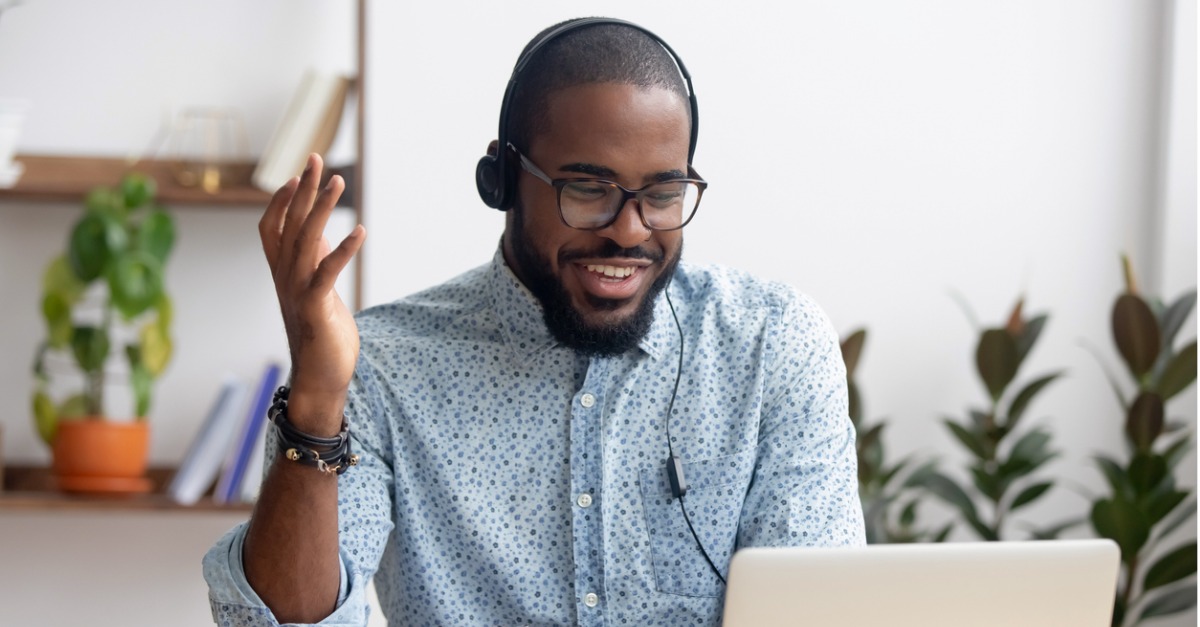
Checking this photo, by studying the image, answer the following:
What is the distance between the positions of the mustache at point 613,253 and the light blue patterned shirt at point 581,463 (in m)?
0.10

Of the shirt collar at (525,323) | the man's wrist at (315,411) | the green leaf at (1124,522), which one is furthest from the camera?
the green leaf at (1124,522)

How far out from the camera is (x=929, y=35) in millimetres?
2764

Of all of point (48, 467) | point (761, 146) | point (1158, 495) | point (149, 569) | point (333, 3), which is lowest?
point (149, 569)

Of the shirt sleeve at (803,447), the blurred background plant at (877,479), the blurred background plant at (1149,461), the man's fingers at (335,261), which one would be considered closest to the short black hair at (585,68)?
the shirt sleeve at (803,447)

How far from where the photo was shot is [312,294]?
45.2 inches

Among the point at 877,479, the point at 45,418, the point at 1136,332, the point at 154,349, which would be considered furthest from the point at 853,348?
the point at 45,418

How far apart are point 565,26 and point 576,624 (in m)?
0.66

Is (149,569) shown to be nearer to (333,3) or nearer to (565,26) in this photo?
(333,3)

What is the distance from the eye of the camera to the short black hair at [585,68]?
4.72ft

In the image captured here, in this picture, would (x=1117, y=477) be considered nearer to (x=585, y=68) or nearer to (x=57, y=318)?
(x=585, y=68)

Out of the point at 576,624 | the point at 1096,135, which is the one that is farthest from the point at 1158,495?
the point at 576,624

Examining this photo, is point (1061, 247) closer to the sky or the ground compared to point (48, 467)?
closer to the sky

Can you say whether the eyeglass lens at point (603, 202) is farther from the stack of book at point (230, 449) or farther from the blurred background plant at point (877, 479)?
the stack of book at point (230, 449)

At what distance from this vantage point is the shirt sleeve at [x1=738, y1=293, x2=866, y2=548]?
1.41 m
